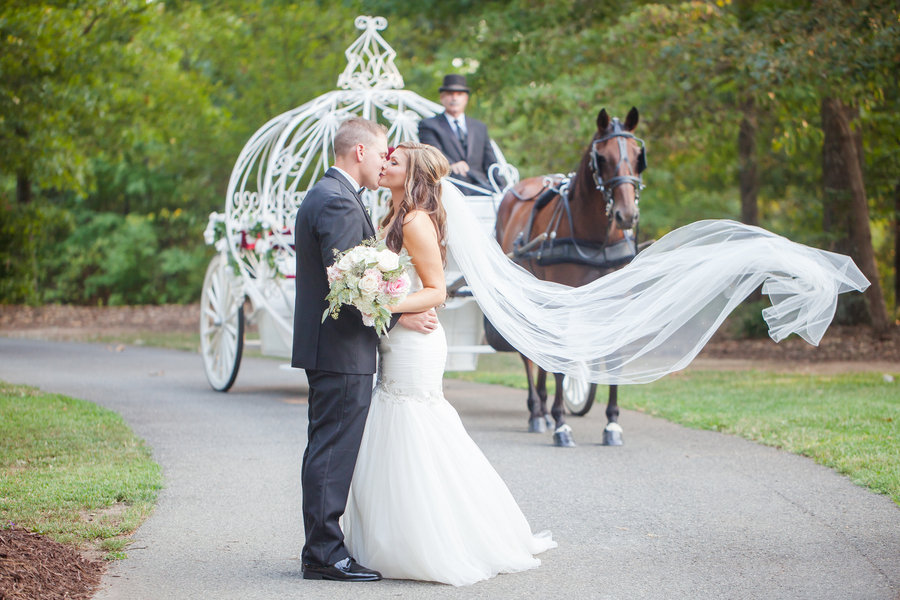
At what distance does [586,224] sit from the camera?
8391 mm

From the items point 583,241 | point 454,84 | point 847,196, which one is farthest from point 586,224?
point 847,196

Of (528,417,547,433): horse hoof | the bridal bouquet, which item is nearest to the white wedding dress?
the bridal bouquet

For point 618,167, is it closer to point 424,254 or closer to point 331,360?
point 424,254

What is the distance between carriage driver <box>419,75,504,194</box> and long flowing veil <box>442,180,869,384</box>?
371cm

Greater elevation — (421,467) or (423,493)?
(421,467)

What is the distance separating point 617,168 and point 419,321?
343 centimetres

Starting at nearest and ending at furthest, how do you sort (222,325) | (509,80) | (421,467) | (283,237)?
(421,467), (283,237), (222,325), (509,80)

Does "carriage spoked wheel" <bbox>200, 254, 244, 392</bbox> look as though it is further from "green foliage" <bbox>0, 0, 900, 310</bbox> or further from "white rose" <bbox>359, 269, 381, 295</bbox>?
"white rose" <bbox>359, 269, 381, 295</bbox>

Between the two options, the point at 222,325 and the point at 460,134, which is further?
the point at 222,325

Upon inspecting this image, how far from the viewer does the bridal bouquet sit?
4461 mm

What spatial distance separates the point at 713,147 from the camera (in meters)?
21.1

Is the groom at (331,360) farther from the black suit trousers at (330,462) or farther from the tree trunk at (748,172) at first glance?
the tree trunk at (748,172)

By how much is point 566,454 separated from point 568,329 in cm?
192

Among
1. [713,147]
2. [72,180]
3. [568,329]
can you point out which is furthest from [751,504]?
[713,147]
